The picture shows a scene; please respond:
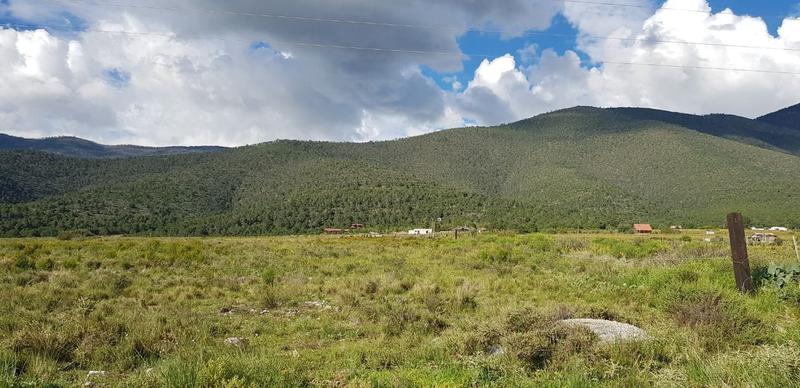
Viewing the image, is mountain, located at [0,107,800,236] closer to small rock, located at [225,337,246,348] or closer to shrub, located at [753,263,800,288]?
shrub, located at [753,263,800,288]

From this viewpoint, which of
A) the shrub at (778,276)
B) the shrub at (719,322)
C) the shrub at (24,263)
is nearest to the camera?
the shrub at (719,322)

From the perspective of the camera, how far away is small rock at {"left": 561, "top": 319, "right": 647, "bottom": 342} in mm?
7609

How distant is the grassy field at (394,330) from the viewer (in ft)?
20.4

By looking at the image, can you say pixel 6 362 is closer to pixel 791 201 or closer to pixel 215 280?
pixel 215 280

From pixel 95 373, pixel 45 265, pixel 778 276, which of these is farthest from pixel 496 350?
pixel 45 265

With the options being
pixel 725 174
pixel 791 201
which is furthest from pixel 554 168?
pixel 791 201

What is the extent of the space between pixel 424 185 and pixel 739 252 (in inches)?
4557

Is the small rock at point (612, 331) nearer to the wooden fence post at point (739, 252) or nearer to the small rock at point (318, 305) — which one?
the wooden fence post at point (739, 252)

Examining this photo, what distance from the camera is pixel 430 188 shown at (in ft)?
410

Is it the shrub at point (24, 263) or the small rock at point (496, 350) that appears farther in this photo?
the shrub at point (24, 263)

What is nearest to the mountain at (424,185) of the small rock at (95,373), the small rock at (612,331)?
the small rock at (612,331)

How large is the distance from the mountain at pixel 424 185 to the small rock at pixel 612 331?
269 ft

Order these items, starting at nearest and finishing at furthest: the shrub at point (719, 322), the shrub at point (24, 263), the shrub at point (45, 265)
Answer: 1. the shrub at point (719, 322)
2. the shrub at point (24, 263)
3. the shrub at point (45, 265)

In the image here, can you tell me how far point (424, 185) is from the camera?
418 feet
